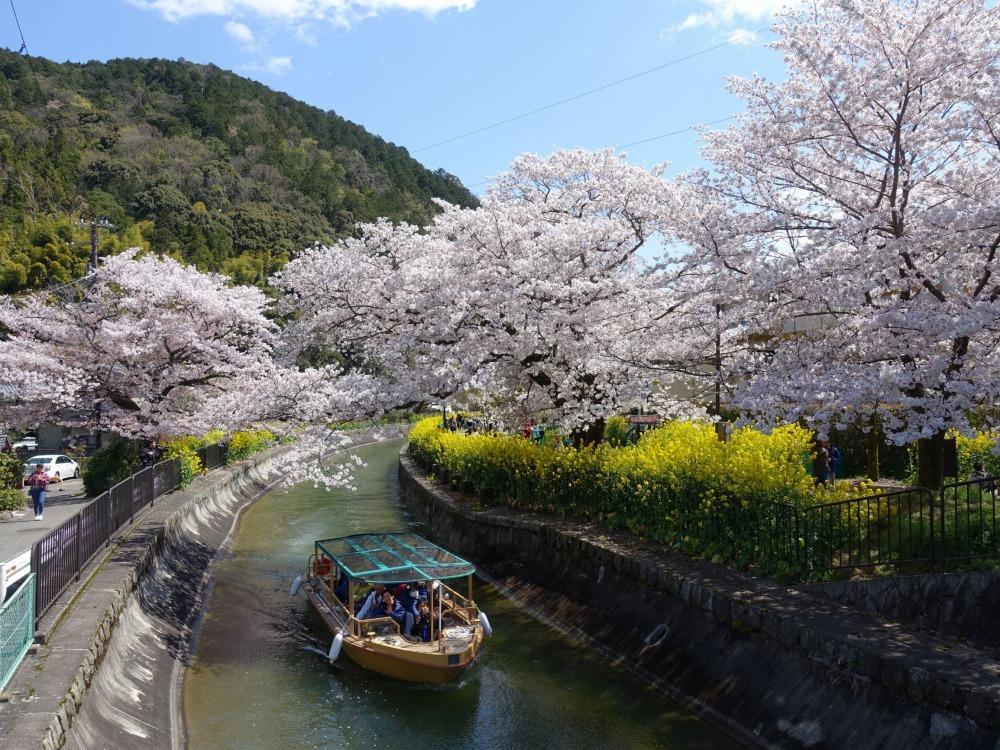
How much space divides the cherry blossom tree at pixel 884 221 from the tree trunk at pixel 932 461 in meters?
0.02

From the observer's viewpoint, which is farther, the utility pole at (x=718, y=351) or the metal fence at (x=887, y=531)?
the utility pole at (x=718, y=351)

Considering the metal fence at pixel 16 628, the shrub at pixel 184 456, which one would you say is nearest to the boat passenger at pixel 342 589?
the metal fence at pixel 16 628

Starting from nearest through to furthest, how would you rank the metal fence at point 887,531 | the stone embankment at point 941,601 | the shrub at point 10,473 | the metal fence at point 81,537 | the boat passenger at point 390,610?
the stone embankment at point 941,601 < the metal fence at point 887,531 < the metal fence at point 81,537 < the boat passenger at point 390,610 < the shrub at point 10,473

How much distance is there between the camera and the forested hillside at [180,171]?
75.3 metres

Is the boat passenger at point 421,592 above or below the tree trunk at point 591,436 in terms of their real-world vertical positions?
below

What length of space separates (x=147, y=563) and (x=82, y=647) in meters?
6.67

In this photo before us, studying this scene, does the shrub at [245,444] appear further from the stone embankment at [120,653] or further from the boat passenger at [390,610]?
the boat passenger at [390,610]

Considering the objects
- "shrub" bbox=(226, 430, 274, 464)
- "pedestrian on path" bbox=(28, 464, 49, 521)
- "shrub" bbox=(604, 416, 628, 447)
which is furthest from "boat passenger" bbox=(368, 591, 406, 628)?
"shrub" bbox=(226, 430, 274, 464)

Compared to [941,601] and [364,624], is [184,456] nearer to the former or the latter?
[364,624]

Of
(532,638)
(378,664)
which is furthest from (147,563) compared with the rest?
(532,638)

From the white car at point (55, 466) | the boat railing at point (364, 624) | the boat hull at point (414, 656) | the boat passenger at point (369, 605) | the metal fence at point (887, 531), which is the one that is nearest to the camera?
the metal fence at point (887, 531)

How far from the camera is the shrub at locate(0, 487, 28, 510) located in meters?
23.1

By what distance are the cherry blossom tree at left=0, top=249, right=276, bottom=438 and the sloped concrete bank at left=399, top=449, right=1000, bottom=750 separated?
40.5 feet

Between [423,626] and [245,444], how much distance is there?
1049 inches
